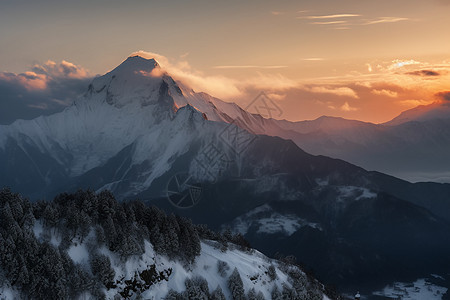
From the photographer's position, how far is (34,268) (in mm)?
199625

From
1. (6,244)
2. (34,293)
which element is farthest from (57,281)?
(6,244)

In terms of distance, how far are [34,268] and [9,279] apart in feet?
29.4

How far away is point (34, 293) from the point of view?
196 m

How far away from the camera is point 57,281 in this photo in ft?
652

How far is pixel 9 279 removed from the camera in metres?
195

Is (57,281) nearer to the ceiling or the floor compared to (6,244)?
nearer to the floor

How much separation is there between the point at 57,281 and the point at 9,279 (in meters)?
16.0

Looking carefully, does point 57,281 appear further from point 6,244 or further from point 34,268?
point 6,244

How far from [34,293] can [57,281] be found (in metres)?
8.49

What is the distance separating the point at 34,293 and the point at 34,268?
876 centimetres

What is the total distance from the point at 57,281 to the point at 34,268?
9.51 meters

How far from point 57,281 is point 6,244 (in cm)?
2247

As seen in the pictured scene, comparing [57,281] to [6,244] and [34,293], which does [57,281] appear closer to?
[34,293]

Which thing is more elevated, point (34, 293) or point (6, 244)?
point (6, 244)
